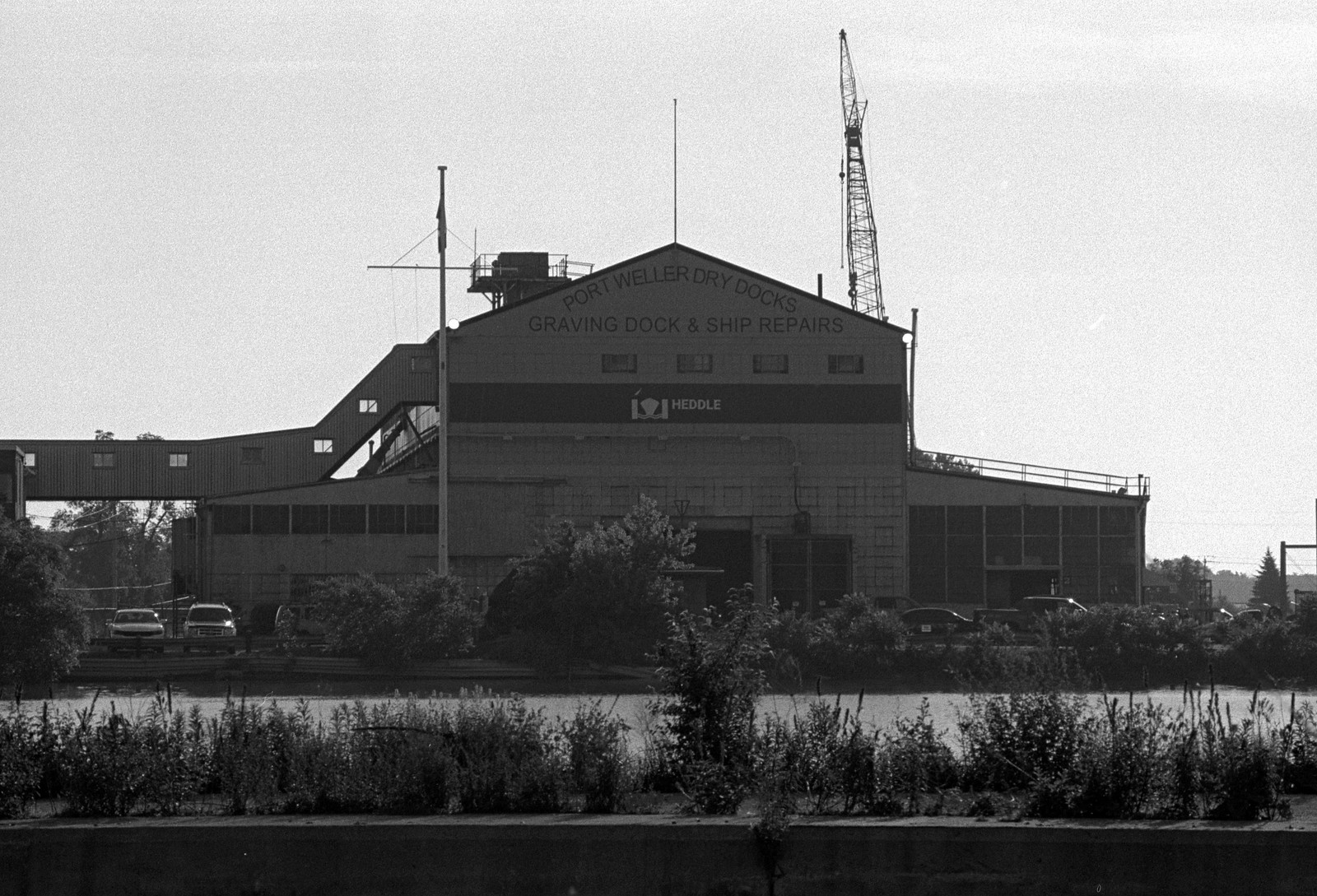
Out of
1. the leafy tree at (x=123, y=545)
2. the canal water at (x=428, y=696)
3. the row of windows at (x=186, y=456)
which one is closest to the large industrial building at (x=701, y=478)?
the row of windows at (x=186, y=456)

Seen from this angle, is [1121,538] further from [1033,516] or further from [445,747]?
[445,747]

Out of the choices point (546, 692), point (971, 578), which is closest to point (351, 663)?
point (546, 692)

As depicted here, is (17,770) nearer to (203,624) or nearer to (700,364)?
(203,624)

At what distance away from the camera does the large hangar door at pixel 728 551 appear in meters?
67.9

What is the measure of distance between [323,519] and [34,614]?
2353 centimetres

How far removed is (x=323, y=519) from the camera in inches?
2648

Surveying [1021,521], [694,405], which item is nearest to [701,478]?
[694,405]

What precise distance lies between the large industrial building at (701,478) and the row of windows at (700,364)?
77 mm

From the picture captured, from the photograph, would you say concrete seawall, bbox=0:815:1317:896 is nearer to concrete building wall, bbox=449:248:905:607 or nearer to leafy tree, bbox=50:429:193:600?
concrete building wall, bbox=449:248:905:607

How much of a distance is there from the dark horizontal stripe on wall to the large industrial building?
77mm

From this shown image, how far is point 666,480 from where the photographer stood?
67812mm

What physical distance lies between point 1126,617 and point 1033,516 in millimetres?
18074

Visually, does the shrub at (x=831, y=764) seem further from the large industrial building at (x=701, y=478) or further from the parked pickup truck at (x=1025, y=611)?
the large industrial building at (x=701, y=478)

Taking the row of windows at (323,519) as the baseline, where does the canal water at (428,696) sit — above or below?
below
